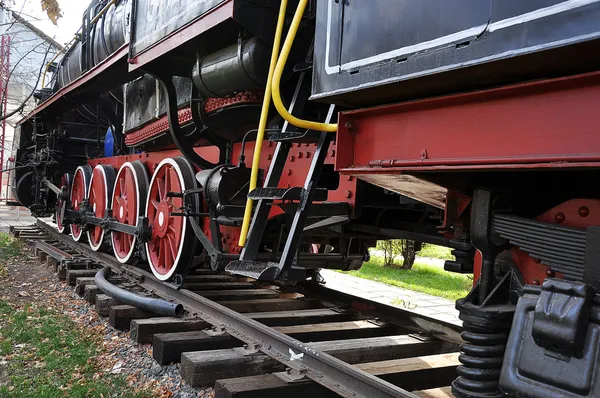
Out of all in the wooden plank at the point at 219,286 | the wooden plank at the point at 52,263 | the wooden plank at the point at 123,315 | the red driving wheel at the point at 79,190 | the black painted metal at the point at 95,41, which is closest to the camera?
the wooden plank at the point at 123,315

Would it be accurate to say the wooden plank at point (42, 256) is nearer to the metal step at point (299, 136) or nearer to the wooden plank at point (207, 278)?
the wooden plank at point (207, 278)

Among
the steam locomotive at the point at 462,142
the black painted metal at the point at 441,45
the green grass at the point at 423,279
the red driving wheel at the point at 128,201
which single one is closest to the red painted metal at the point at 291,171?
the steam locomotive at the point at 462,142

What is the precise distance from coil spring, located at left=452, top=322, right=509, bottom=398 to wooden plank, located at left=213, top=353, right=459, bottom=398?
1.10 metres

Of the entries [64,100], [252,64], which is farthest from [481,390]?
[64,100]

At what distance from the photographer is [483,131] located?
1.58 metres

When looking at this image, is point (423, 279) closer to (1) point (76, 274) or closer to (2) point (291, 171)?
(1) point (76, 274)

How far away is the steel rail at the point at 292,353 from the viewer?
7.95ft

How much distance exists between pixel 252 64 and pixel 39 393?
7.28 feet

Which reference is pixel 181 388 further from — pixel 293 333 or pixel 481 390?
pixel 481 390

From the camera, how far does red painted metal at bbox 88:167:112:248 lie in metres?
6.82

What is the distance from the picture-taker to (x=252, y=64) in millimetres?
3268

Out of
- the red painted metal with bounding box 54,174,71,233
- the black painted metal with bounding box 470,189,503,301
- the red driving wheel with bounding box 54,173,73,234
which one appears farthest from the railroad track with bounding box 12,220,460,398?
the red painted metal with bounding box 54,174,71,233

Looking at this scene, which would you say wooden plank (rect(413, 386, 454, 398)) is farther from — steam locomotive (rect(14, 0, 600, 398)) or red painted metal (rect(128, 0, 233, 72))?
red painted metal (rect(128, 0, 233, 72))

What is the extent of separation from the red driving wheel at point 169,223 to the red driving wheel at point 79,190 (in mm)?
2801
